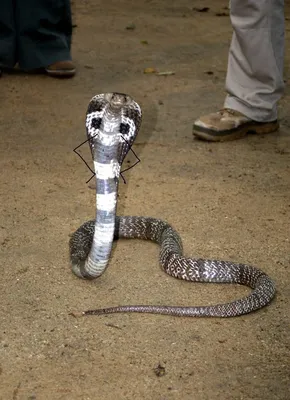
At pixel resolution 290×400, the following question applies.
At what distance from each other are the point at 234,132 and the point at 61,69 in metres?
2.30

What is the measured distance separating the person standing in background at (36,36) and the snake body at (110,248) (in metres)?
3.82

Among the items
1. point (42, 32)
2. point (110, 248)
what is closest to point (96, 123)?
point (110, 248)

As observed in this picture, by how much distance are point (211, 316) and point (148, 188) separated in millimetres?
1797

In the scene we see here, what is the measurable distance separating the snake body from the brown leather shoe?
379 cm

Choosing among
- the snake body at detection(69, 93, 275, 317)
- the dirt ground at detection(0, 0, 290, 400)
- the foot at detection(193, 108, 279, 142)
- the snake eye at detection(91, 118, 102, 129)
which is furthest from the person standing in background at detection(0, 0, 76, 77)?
the snake eye at detection(91, 118, 102, 129)

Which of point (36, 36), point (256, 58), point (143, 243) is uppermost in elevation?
point (256, 58)

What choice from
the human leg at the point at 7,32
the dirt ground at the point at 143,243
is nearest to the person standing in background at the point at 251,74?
the dirt ground at the point at 143,243

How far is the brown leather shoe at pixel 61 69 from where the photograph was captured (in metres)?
8.29

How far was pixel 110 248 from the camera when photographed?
4230mm

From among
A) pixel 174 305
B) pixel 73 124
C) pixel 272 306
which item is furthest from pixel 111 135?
pixel 73 124

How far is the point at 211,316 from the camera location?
13.6ft

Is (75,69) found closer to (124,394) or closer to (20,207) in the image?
(20,207)

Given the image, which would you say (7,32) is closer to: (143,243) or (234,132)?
(234,132)

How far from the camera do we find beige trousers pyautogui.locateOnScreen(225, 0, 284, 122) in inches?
246
